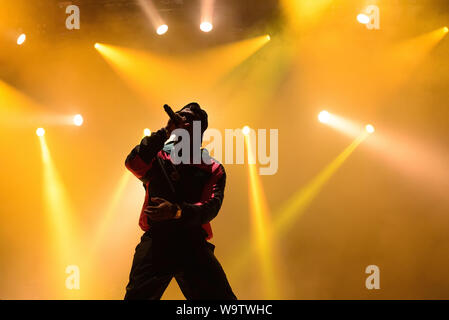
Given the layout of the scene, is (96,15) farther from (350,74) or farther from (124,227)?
(350,74)

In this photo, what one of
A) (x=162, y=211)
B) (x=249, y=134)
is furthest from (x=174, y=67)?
(x=162, y=211)

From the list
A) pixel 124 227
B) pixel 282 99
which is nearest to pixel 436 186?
pixel 282 99

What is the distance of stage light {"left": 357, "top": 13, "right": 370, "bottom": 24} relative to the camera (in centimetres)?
457

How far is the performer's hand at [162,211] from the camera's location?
7.09ft

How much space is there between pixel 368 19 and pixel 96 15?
313 centimetres

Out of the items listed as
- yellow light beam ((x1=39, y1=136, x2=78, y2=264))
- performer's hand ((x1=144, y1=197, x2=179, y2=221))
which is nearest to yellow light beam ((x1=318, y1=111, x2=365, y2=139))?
performer's hand ((x1=144, y1=197, x2=179, y2=221))

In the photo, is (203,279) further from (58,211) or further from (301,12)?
(301,12)

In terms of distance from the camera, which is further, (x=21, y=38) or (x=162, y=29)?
(x=21, y=38)

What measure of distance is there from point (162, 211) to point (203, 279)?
460 mm

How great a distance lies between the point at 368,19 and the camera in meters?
4.58

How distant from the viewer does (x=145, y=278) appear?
7.25 feet

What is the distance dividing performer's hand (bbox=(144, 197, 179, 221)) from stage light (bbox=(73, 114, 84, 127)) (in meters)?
2.88

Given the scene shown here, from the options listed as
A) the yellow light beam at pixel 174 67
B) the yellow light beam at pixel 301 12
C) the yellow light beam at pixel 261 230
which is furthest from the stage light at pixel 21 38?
the yellow light beam at pixel 301 12

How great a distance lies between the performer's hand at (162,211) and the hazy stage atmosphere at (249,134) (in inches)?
88.5
